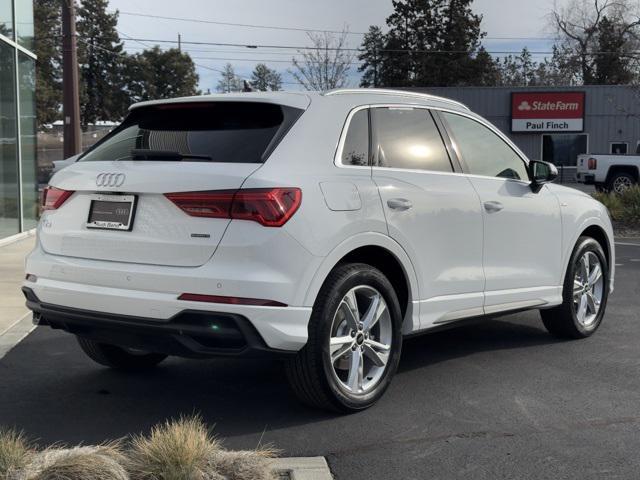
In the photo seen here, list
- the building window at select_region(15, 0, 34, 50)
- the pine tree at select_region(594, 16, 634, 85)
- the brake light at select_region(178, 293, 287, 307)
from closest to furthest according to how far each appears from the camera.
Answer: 1. the brake light at select_region(178, 293, 287, 307)
2. the building window at select_region(15, 0, 34, 50)
3. the pine tree at select_region(594, 16, 634, 85)

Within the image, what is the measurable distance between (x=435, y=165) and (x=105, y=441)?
258 centimetres

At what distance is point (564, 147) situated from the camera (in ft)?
121

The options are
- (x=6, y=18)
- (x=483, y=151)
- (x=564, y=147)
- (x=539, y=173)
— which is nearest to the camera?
(x=483, y=151)

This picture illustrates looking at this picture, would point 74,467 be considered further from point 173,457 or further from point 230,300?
point 230,300

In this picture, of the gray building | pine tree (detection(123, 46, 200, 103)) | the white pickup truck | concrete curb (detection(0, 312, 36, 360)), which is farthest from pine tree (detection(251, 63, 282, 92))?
concrete curb (detection(0, 312, 36, 360))

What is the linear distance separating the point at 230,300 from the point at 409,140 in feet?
5.82

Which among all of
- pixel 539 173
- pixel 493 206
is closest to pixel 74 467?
pixel 493 206

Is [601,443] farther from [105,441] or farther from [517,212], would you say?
[105,441]

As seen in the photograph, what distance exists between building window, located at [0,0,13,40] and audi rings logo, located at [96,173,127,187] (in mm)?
9302

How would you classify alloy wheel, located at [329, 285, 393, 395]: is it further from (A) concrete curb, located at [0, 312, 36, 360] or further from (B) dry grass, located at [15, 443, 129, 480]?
(A) concrete curb, located at [0, 312, 36, 360]

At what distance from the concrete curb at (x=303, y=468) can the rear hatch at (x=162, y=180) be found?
1042 mm

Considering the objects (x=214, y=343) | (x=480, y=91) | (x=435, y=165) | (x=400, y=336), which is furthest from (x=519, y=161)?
(x=480, y=91)

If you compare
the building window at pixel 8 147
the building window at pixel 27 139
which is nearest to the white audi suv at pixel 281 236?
the building window at pixel 8 147

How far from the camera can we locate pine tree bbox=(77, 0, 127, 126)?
61.7m
